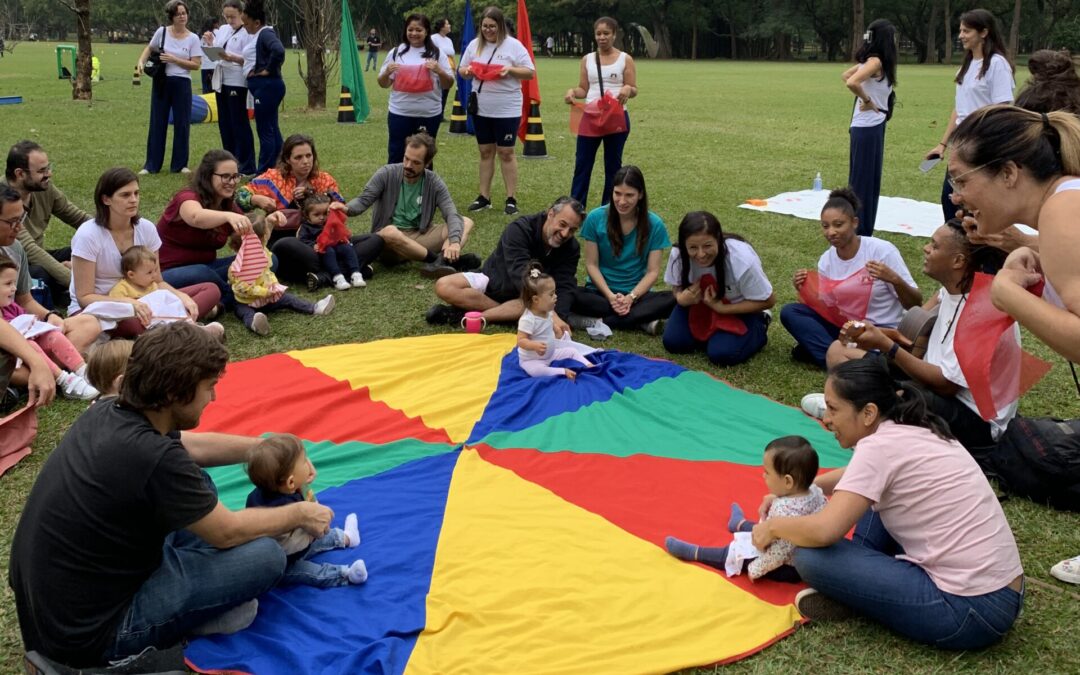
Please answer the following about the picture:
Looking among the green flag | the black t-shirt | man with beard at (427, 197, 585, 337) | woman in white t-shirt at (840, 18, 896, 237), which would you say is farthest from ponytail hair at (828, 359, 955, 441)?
the green flag

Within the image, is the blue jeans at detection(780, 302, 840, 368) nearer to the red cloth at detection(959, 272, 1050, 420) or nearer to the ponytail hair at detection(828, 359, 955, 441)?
the red cloth at detection(959, 272, 1050, 420)

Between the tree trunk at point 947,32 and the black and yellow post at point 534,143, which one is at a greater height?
the tree trunk at point 947,32

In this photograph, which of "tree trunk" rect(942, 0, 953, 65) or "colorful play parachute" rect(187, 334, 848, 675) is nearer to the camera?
"colorful play parachute" rect(187, 334, 848, 675)

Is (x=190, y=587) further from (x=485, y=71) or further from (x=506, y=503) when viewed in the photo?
(x=485, y=71)

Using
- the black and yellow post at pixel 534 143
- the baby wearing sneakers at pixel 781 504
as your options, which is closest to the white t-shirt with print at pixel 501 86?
the black and yellow post at pixel 534 143

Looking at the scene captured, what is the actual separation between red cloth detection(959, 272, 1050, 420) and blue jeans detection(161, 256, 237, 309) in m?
5.33

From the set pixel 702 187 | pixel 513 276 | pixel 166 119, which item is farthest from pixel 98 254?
pixel 702 187

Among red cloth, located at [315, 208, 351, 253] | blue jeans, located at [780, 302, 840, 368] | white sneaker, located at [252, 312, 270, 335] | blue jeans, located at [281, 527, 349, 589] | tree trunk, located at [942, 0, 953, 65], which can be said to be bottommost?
blue jeans, located at [281, 527, 349, 589]

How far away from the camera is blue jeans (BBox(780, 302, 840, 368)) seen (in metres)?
6.57

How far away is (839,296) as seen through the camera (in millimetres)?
6441

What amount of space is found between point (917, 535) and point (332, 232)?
19.4 ft

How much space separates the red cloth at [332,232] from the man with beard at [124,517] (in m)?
4.98

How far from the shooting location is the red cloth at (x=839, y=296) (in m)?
6.36

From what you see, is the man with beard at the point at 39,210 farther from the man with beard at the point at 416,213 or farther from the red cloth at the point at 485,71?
the red cloth at the point at 485,71
